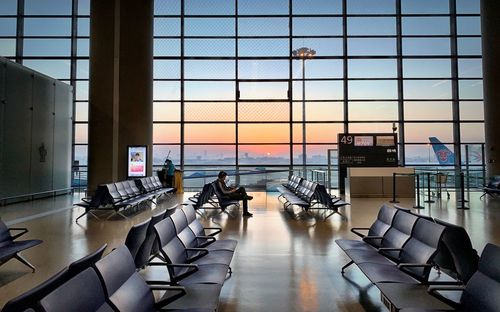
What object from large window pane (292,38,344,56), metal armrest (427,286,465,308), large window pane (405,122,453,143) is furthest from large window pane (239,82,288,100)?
metal armrest (427,286,465,308)

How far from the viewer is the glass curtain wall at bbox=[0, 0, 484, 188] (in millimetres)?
13367

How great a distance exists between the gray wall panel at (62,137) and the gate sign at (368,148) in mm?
10563

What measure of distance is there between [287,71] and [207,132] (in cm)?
453

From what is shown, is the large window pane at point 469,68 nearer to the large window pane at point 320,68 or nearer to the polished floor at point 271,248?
the large window pane at point 320,68

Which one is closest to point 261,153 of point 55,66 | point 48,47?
point 55,66

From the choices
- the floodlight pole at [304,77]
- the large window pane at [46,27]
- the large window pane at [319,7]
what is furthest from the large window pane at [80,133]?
the large window pane at [319,7]

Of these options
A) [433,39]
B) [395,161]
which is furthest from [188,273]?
[433,39]

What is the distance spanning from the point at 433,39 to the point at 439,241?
14.3m

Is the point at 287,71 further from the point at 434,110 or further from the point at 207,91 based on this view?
the point at 434,110

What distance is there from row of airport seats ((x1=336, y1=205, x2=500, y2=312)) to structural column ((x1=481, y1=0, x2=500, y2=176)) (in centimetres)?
1195

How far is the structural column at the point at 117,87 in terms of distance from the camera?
1157cm

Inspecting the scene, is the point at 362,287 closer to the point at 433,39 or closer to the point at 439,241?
the point at 439,241

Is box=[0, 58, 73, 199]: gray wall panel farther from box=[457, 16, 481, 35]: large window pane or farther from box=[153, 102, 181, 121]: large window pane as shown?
box=[457, 16, 481, 35]: large window pane

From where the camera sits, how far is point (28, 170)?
981 cm
